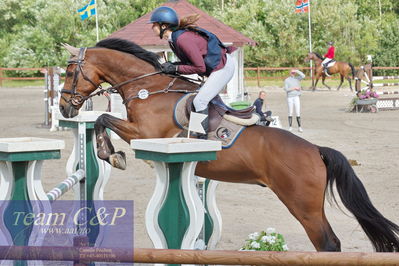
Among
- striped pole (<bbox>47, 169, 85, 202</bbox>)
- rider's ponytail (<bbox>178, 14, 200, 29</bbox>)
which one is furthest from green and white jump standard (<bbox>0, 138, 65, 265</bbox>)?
rider's ponytail (<bbox>178, 14, 200, 29</bbox>)

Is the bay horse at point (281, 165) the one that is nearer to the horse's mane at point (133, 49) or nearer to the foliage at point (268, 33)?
the horse's mane at point (133, 49)

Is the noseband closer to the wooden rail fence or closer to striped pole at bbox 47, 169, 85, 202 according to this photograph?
striped pole at bbox 47, 169, 85, 202

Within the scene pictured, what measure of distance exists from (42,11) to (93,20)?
3099 mm

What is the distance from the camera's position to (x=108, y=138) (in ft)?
18.8

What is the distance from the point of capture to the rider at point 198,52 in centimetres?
565

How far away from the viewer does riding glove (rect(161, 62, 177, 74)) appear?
5.98 m

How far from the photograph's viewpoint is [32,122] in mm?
19531

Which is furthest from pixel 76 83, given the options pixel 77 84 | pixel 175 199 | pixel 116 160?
pixel 175 199

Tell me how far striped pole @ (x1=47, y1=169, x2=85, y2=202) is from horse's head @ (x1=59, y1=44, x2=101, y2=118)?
1.83ft

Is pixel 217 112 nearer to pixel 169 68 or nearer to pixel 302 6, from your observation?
pixel 169 68

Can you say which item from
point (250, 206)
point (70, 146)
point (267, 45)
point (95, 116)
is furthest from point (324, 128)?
point (267, 45)

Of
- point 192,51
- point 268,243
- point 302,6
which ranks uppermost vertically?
point 302,6

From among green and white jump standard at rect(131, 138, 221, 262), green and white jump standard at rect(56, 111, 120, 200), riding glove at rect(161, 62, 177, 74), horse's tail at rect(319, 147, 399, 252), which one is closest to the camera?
green and white jump standard at rect(131, 138, 221, 262)

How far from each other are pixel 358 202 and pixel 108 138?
79.6 inches
